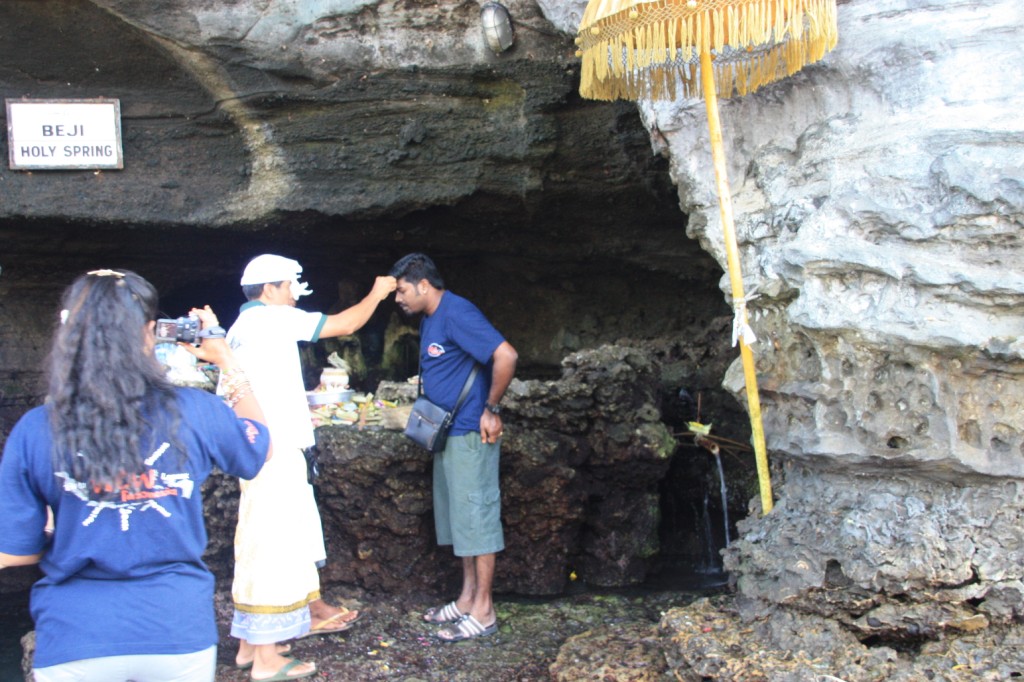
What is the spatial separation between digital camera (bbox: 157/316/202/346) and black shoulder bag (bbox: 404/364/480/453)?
1.39 meters

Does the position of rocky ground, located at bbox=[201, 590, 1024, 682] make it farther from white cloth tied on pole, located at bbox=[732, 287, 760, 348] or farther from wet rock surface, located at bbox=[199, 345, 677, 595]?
white cloth tied on pole, located at bbox=[732, 287, 760, 348]

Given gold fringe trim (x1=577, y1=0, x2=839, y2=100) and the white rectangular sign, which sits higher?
the white rectangular sign

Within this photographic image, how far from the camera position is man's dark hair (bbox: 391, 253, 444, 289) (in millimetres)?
4273

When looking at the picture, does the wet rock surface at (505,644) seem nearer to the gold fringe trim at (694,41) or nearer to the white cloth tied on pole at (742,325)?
the white cloth tied on pole at (742,325)

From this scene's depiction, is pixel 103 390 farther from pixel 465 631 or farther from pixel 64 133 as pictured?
pixel 64 133

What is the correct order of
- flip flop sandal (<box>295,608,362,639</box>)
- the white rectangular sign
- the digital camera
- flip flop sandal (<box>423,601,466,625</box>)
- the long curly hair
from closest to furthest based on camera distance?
the long curly hair
the digital camera
flip flop sandal (<box>295,608,362,639</box>)
flip flop sandal (<box>423,601,466,625</box>)
the white rectangular sign

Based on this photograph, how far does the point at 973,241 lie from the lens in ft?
10.5

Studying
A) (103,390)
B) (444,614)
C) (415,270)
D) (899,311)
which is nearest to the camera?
(103,390)

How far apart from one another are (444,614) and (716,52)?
289cm

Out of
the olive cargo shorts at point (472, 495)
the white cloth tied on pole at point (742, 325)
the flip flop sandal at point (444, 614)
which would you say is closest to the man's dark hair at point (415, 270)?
the olive cargo shorts at point (472, 495)

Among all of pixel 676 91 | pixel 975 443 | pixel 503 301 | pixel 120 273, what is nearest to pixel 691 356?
pixel 503 301

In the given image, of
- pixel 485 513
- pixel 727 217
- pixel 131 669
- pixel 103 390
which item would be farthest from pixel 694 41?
pixel 131 669

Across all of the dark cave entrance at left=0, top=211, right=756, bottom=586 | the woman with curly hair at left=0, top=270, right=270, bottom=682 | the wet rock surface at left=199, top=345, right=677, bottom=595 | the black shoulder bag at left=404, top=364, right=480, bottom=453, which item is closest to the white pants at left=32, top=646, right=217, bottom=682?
the woman with curly hair at left=0, top=270, right=270, bottom=682

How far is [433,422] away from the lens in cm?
430
